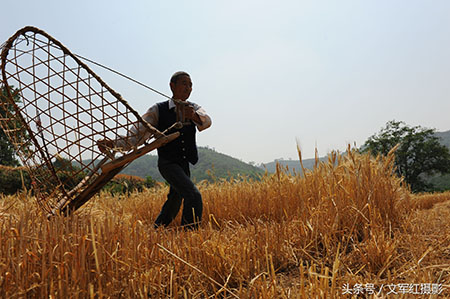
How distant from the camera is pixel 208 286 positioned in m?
1.62

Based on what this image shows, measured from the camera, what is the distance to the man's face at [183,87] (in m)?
3.16

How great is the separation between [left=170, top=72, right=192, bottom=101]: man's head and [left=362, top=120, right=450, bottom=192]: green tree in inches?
1336

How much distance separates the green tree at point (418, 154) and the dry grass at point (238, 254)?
3376 centimetres

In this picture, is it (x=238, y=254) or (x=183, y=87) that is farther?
(x=183, y=87)

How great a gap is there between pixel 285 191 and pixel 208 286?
2.26 metres

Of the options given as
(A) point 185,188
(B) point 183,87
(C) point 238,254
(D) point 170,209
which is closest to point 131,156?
(C) point 238,254

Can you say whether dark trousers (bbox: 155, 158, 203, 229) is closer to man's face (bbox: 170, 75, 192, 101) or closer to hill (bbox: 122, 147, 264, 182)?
man's face (bbox: 170, 75, 192, 101)

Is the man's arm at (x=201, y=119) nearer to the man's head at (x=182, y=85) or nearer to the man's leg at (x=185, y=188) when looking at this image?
the man's head at (x=182, y=85)

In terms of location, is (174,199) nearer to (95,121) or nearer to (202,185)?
(95,121)

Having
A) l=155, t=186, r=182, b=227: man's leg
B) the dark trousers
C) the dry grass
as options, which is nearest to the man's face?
the dark trousers

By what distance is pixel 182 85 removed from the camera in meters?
3.16

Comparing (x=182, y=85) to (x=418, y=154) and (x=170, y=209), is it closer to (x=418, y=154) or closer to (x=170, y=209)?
(x=170, y=209)

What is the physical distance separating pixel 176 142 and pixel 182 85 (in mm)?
635

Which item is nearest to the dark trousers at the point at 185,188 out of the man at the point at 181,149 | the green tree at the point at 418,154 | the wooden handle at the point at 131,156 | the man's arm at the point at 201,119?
the man at the point at 181,149
